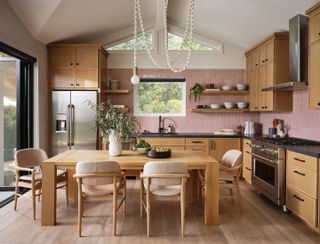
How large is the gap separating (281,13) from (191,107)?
2735mm

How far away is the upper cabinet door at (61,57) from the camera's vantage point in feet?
19.0

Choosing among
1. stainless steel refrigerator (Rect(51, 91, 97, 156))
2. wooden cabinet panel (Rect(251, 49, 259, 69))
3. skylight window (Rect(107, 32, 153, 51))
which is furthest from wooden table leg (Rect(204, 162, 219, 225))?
skylight window (Rect(107, 32, 153, 51))

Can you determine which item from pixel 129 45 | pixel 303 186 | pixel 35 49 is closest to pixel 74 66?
pixel 35 49

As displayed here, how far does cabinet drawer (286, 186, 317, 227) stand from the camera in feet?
10.6

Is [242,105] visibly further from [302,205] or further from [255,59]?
[302,205]

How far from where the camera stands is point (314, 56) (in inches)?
143

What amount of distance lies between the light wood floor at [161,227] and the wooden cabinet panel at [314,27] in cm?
220

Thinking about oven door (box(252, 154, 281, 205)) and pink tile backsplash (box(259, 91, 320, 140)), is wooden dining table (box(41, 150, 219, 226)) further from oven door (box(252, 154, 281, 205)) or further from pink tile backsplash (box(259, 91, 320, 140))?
pink tile backsplash (box(259, 91, 320, 140))

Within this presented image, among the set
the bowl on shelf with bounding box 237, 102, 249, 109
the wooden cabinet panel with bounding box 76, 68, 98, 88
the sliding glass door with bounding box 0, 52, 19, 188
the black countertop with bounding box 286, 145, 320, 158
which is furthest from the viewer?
the bowl on shelf with bounding box 237, 102, 249, 109

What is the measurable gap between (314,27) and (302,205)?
2.08m

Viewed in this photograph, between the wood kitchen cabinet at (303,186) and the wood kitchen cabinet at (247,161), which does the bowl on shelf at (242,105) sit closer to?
the wood kitchen cabinet at (247,161)

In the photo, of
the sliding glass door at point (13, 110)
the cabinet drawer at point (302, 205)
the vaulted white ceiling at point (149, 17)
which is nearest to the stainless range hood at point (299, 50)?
the vaulted white ceiling at point (149, 17)

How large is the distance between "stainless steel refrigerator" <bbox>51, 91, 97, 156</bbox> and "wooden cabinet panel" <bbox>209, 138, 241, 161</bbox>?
2.23 metres

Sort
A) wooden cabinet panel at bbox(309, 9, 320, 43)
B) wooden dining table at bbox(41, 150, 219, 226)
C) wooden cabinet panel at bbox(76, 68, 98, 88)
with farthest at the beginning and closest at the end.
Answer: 1. wooden cabinet panel at bbox(76, 68, 98, 88)
2. wooden cabinet panel at bbox(309, 9, 320, 43)
3. wooden dining table at bbox(41, 150, 219, 226)
